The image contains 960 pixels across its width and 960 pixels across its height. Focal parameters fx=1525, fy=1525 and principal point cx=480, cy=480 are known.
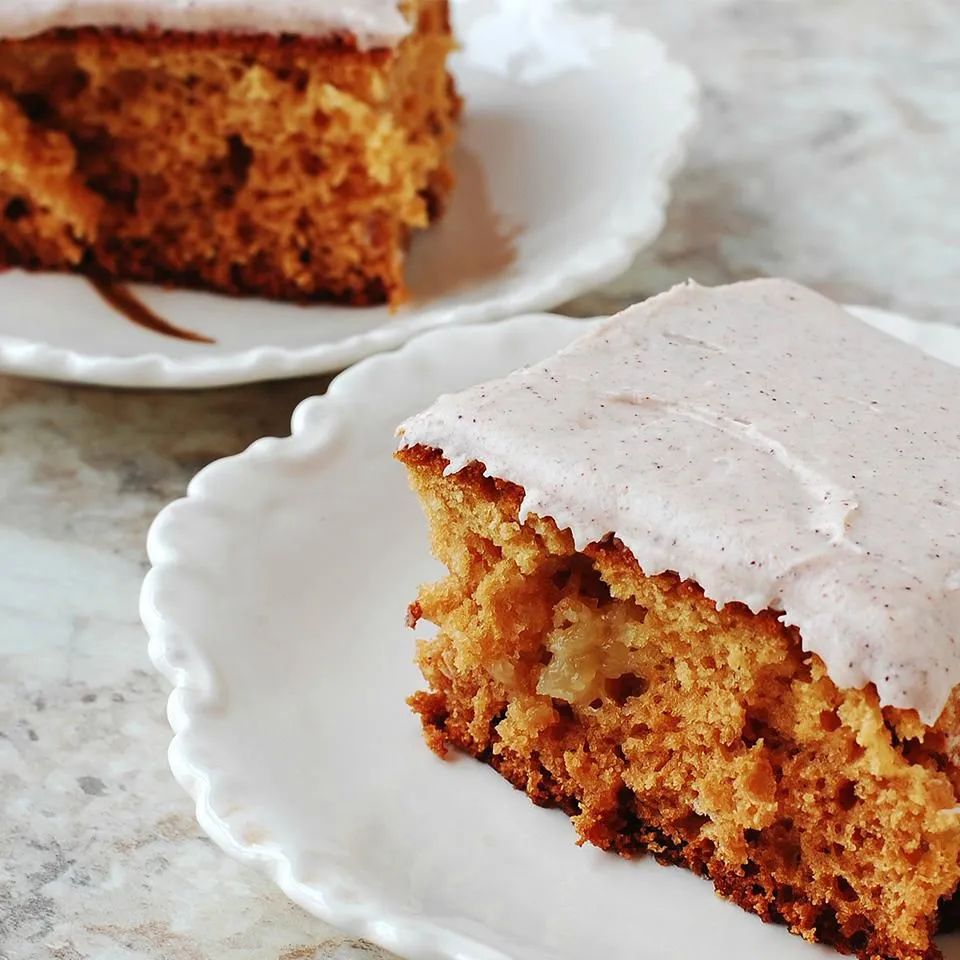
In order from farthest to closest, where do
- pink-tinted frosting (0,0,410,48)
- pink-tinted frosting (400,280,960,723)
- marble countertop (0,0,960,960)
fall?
pink-tinted frosting (0,0,410,48)
marble countertop (0,0,960,960)
pink-tinted frosting (400,280,960,723)

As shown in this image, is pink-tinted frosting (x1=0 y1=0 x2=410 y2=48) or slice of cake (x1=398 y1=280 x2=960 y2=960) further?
pink-tinted frosting (x1=0 y1=0 x2=410 y2=48)

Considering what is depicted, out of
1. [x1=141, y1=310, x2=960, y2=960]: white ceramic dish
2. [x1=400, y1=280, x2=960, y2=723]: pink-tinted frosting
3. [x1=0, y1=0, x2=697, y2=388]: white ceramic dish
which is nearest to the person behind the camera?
[x1=400, y1=280, x2=960, y2=723]: pink-tinted frosting

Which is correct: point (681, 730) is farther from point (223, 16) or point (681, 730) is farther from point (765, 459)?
point (223, 16)

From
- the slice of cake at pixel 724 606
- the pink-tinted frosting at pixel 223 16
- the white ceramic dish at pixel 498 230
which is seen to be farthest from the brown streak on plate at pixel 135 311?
the slice of cake at pixel 724 606

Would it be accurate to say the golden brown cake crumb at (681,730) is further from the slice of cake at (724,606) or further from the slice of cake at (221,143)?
the slice of cake at (221,143)

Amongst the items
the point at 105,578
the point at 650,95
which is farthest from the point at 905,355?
the point at 650,95

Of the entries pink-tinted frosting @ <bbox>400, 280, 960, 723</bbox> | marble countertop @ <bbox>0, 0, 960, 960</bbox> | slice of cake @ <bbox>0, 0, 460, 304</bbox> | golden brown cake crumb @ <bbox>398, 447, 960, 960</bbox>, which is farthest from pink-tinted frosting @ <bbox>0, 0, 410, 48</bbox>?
golden brown cake crumb @ <bbox>398, 447, 960, 960</bbox>

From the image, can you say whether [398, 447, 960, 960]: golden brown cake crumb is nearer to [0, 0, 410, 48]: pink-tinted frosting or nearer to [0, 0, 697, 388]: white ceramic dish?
[0, 0, 697, 388]: white ceramic dish
